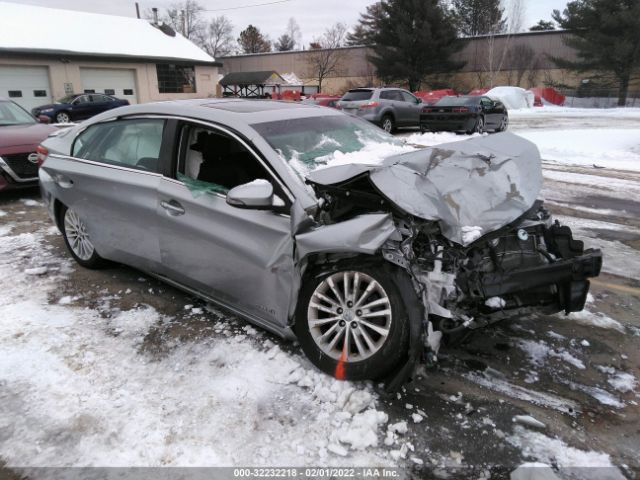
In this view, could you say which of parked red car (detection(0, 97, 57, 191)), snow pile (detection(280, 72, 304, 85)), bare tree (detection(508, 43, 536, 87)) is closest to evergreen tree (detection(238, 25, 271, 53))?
snow pile (detection(280, 72, 304, 85))

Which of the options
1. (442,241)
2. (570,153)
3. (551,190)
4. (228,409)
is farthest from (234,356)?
(570,153)

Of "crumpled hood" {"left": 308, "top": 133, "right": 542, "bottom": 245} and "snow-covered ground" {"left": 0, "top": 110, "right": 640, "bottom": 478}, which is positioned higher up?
"crumpled hood" {"left": 308, "top": 133, "right": 542, "bottom": 245}

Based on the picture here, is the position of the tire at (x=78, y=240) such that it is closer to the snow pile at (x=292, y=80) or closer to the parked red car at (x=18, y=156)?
the parked red car at (x=18, y=156)

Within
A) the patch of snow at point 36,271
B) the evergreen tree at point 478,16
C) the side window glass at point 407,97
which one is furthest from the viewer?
the evergreen tree at point 478,16

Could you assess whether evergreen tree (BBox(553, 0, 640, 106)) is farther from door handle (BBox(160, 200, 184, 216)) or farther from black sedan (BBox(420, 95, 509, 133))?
door handle (BBox(160, 200, 184, 216))

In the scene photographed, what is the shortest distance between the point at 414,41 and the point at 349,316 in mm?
41629

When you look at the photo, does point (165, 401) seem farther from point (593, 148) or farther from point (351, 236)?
point (593, 148)

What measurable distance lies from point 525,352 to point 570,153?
10834 millimetres

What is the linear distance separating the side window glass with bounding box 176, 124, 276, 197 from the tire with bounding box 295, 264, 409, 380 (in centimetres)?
101

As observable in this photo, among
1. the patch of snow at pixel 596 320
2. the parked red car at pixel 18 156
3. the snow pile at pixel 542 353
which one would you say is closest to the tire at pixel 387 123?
the parked red car at pixel 18 156

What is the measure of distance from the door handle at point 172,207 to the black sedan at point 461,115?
536 inches

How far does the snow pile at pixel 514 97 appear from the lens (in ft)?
103

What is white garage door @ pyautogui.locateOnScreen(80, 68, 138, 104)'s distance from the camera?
29375mm

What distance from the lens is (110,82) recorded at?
30531 millimetres
